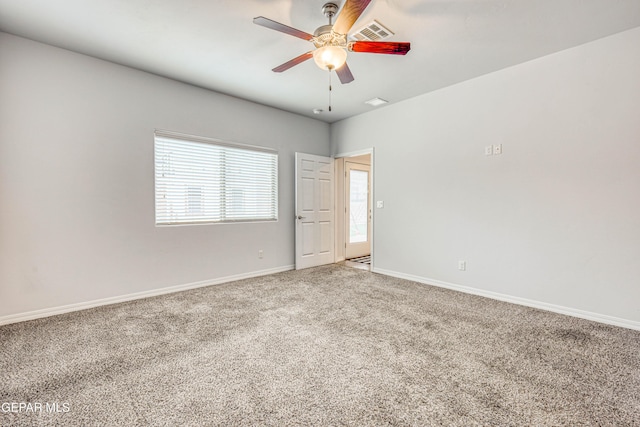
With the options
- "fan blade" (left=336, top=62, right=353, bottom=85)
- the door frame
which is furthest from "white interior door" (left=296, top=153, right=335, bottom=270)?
"fan blade" (left=336, top=62, right=353, bottom=85)

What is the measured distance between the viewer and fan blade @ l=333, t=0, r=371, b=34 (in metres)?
1.81

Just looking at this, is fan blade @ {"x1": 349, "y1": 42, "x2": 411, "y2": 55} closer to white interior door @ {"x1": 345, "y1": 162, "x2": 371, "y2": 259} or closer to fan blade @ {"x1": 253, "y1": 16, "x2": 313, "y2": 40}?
fan blade @ {"x1": 253, "y1": 16, "x2": 313, "y2": 40}

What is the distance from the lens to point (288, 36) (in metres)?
2.79

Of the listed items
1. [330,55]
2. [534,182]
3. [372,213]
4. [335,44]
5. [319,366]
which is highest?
[335,44]

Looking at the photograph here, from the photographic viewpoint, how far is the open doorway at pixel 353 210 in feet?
19.5

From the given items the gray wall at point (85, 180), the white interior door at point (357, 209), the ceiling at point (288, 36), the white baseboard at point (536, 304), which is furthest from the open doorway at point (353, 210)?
→ the gray wall at point (85, 180)

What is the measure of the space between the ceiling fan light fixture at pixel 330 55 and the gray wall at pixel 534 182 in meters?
2.35

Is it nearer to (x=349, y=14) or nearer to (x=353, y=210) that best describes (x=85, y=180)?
(x=349, y=14)

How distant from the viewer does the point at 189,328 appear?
8.89 ft

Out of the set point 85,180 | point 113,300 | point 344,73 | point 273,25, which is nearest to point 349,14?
point 273,25

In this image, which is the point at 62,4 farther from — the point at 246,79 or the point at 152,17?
the point at 246,79

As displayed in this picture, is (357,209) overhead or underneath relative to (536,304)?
overhead

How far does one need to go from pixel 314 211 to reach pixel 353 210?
1.30 metres

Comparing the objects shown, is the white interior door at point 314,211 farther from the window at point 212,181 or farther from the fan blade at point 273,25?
the fan blade at point 273,25
